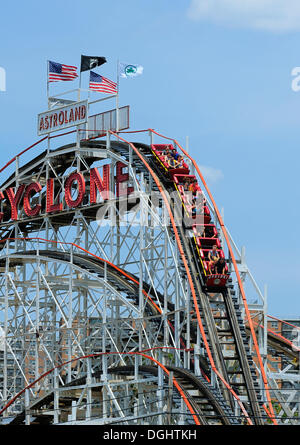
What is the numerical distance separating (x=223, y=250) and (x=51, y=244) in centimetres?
1219

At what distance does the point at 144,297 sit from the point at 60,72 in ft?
47.3

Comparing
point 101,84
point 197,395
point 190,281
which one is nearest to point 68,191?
point 101,84

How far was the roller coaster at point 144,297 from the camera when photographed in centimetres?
3241

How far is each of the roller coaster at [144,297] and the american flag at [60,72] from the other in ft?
12.2

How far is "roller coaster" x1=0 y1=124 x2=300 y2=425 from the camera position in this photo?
32.4m

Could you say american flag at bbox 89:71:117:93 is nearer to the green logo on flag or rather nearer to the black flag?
the green logo on flag

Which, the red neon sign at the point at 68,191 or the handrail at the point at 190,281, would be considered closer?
the handrail at the point at 190,281

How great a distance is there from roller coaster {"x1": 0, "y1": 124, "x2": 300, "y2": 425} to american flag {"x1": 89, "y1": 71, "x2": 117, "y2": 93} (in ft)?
8.67

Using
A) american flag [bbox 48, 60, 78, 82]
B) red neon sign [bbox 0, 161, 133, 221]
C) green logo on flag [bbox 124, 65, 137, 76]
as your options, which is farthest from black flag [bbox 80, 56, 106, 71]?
red neon sign [bbox 0, 161, 133, 221]

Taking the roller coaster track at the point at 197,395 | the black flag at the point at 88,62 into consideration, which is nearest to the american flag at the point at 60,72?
the black flag at the point at 88,62

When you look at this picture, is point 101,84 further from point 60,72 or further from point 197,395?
point 197,395

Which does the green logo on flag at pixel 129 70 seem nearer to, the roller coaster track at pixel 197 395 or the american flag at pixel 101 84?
the american flag at pixel 101 84

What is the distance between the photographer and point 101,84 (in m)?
45.0
